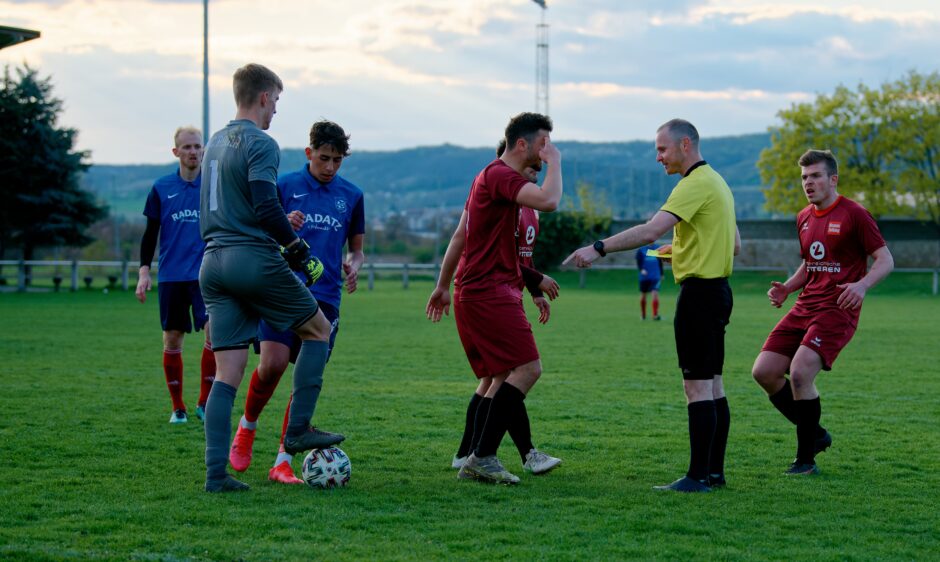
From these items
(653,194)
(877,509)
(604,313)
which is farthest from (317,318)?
(653,194)

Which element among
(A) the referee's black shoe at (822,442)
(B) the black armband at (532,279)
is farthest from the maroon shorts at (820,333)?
(B) the black armband at (532,279)

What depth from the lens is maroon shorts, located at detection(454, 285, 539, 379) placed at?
6.49 meters

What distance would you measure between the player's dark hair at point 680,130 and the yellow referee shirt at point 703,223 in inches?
7.0

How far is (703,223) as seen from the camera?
632cm

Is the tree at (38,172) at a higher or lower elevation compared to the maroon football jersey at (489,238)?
higher

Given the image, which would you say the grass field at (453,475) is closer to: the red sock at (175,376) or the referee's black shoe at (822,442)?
the referee's black shoe at (822,442)

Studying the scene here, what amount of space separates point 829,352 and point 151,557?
4.52 metres

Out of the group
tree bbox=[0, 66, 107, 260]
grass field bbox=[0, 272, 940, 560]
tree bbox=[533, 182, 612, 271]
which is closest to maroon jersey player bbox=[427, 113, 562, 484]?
grass field bbox=[0, 272, 940, 560]

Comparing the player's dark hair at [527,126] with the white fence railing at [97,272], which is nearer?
the player's dark hair at [527,126]

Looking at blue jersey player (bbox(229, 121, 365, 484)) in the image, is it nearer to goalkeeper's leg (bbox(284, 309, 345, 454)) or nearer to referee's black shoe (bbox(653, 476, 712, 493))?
goalkeeper's leg (bbox(284, 309, 345, 454))

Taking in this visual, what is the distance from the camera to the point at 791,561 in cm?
470

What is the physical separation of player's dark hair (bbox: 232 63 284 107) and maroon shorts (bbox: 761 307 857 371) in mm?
3623

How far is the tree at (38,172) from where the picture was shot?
39000 mm

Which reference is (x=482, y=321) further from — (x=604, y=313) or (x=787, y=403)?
(x=604, y=313)
